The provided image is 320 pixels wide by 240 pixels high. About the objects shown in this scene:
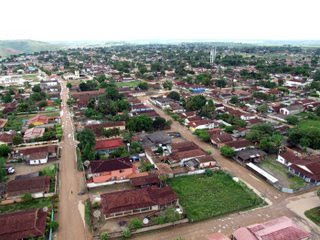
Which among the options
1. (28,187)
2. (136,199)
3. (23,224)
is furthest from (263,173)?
(28,187)

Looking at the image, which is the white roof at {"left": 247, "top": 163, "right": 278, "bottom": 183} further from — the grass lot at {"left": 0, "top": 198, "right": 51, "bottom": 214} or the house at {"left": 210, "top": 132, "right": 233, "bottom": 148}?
the grass lot at {"left": 0, "top": 198, "right": 51, "bottom": 214}

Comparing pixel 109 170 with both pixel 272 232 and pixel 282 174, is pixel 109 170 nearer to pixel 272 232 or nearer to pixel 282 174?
pixel 272 232

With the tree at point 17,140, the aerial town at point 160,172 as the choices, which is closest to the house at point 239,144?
the aerial town at point 160,172

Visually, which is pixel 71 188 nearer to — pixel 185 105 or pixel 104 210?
pixel 104 210

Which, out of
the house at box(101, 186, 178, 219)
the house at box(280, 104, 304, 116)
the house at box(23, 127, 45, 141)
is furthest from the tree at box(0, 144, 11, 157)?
the house at box(280, 104, 304, 116)

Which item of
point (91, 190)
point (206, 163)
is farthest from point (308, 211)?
point (91, 190)
